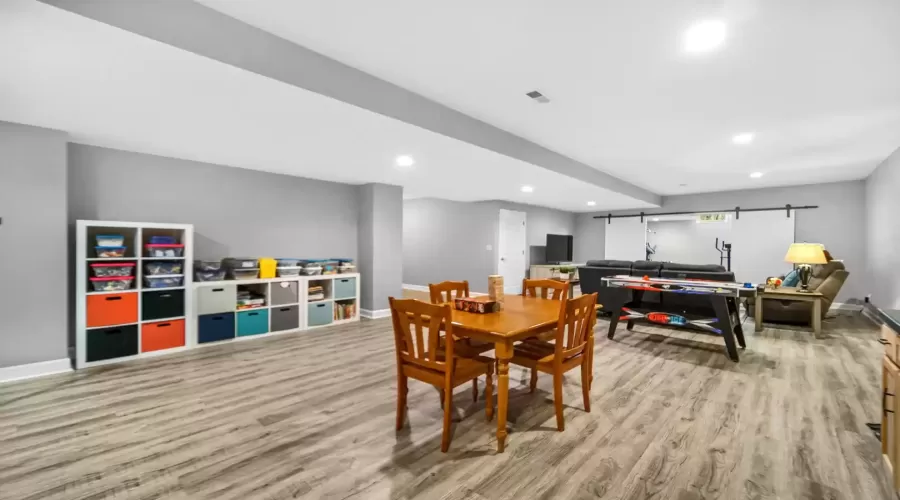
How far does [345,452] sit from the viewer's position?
218 centimetres

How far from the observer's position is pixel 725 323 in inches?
154

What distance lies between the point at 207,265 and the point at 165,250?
459 mm

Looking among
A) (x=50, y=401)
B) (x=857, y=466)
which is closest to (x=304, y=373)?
(x=50, y=401)

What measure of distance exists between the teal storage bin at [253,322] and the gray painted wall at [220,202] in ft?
2.88

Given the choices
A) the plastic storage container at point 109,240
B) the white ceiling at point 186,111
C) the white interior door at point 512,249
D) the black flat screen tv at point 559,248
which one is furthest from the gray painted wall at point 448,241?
the plastic storage container at point 109,240

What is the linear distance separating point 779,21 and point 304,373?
4201mm

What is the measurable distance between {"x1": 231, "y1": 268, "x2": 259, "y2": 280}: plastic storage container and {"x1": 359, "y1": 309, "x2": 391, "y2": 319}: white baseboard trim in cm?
183

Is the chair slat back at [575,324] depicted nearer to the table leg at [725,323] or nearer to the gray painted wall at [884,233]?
the table leg at [725,323]

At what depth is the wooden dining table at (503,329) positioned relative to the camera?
215cm

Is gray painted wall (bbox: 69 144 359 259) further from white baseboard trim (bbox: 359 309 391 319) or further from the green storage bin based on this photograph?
the green storage bin

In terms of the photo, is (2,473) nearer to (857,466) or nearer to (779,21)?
(857,466)

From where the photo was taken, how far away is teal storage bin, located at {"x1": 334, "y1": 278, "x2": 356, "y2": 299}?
566 cm

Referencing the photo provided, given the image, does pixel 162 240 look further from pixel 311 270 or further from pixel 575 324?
pixel 575 324

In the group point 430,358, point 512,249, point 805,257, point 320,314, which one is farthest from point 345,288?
point 805,257
